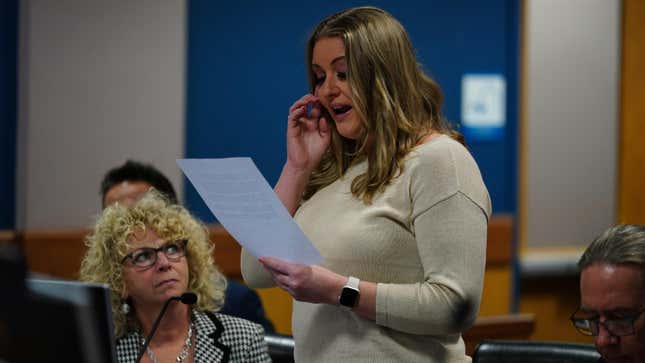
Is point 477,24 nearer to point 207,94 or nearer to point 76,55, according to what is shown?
point 207,94

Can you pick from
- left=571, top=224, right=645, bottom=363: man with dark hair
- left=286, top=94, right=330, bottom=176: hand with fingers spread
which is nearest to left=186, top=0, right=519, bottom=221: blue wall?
left=286, top=94, right=330, bottom=176: hand with fingers spread

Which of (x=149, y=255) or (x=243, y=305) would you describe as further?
(x=243, y=305)

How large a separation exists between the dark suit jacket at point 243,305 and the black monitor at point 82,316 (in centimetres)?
172

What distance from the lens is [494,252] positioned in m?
5.51

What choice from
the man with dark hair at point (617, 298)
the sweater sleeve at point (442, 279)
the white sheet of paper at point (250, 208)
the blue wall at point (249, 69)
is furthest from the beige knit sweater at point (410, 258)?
the blue wall at point (249, 69)

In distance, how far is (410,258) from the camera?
192 centimetres

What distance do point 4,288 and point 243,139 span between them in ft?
12.0

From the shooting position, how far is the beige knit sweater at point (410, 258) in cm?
185

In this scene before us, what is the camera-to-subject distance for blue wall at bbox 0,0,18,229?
4203 mm

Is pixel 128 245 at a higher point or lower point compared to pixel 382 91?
lower

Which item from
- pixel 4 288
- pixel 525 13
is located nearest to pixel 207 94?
pixel 525 13

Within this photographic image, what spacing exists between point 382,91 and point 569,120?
4175mm

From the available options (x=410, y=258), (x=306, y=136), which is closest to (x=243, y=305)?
(x=306, y=136)

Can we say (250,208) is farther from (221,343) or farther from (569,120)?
(569,120)
